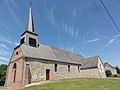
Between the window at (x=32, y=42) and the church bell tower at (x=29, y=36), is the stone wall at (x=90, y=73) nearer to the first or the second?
the church bell tower at (x=29, y=36)

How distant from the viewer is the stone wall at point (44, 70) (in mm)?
18125

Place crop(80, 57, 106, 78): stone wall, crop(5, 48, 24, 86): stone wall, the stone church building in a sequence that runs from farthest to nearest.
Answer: crop(80, 57, 106, 78): stone wall < the stone church building < crop(5, 48, 24, 86): stone wall

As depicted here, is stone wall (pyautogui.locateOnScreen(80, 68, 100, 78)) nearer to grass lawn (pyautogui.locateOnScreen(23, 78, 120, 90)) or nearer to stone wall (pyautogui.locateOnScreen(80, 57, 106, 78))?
stone wall (pyautogui.locateOnScreen(80, 57, 106, 78))

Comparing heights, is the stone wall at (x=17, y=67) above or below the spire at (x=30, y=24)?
below

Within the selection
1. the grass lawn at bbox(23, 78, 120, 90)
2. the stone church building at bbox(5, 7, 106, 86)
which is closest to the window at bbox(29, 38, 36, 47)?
the stone church building at bbox(5, 7, 106, 86)

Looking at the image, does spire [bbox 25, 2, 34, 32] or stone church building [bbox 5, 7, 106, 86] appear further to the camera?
spire [bbox 25, 2, 34, 32]

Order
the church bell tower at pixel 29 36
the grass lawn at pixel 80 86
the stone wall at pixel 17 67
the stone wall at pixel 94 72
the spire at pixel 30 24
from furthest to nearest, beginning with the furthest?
the stone wall at pixel 94 72 → the spire at pixel 30 24 → the church bell tower at pixel 29 36 → the stone wall at pixel 17 67 → the grass lawn at pixel 80 86

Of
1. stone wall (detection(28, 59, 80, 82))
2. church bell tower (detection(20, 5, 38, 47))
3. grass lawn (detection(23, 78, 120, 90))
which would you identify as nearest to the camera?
grass lawn (detection(23, 78, 120, 90))

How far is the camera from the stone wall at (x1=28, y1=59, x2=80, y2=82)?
18125 mm

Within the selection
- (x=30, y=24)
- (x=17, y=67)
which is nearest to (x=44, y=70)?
(x=17, y=67)

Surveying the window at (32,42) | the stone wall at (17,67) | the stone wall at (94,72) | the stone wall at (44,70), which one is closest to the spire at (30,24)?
the window at (32,42)

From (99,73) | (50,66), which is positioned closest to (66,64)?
(50,66)

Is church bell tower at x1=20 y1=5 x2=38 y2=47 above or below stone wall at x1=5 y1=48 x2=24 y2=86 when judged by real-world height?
above

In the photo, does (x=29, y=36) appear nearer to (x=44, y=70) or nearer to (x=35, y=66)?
(x=35, y=66)
